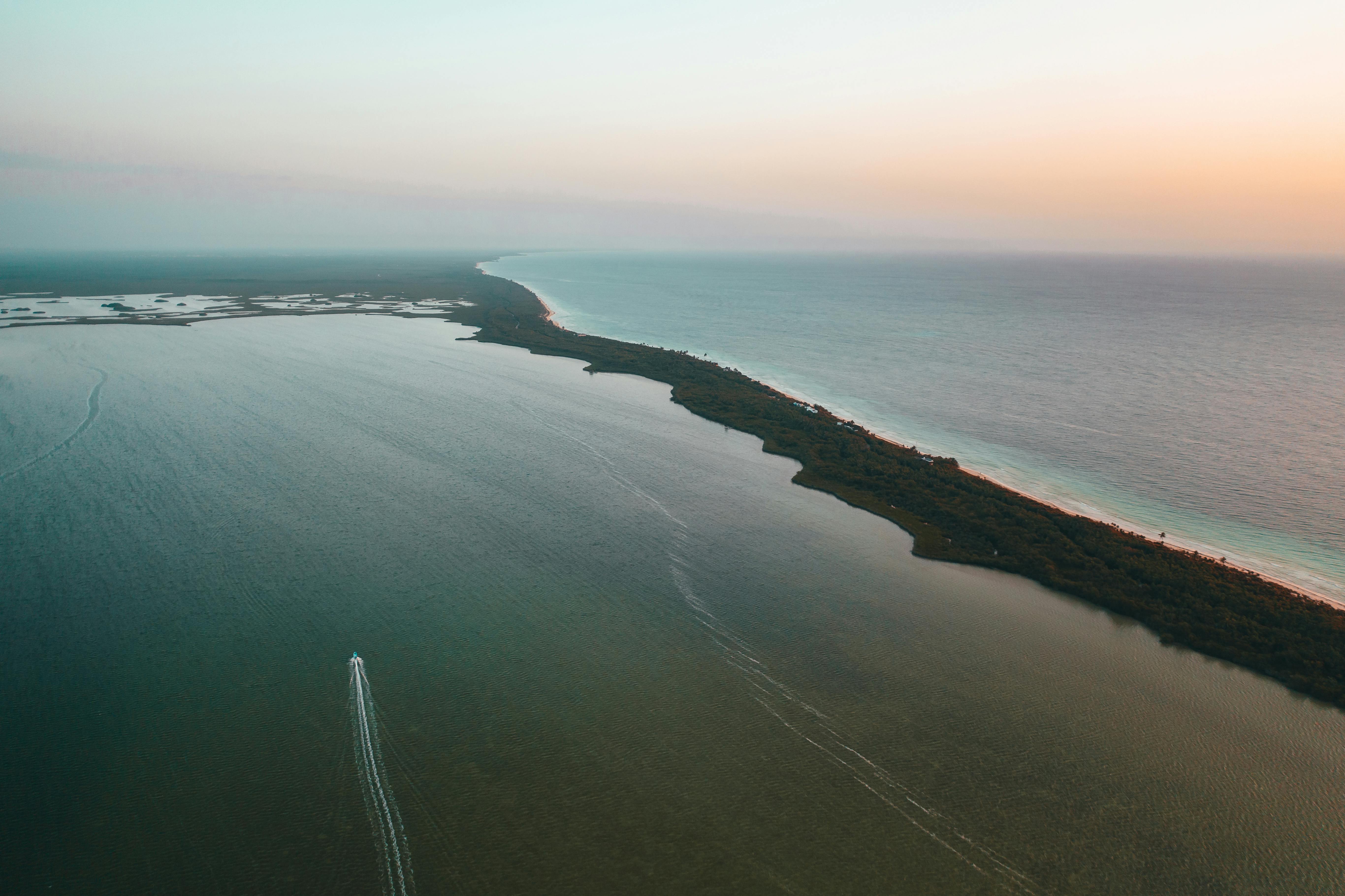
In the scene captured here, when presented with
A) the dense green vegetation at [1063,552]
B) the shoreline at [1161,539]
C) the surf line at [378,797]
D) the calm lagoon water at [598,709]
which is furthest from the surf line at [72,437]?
the shoreline at [1161,539]

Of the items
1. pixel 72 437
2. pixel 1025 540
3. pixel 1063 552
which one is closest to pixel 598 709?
pixel 1025 540

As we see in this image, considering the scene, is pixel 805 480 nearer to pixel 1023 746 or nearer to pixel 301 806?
pixel 1023 746

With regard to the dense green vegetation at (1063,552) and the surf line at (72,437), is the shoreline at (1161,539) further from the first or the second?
the surf line at (72,437)

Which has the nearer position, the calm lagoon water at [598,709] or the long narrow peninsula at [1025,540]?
the calm lagoon water at [598,709]

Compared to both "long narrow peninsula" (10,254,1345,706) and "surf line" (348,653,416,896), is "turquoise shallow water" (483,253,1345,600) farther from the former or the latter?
"surf line" (348,653,416,896)

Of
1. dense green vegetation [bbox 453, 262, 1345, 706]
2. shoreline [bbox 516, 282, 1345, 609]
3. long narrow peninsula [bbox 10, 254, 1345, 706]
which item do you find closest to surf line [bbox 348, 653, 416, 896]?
dense green vegetation [bbox 453, 262, 1345, 706]

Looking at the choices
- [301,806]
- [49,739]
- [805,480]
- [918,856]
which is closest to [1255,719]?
[918,856]

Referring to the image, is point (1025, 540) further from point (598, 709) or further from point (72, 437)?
point (72, 437)
